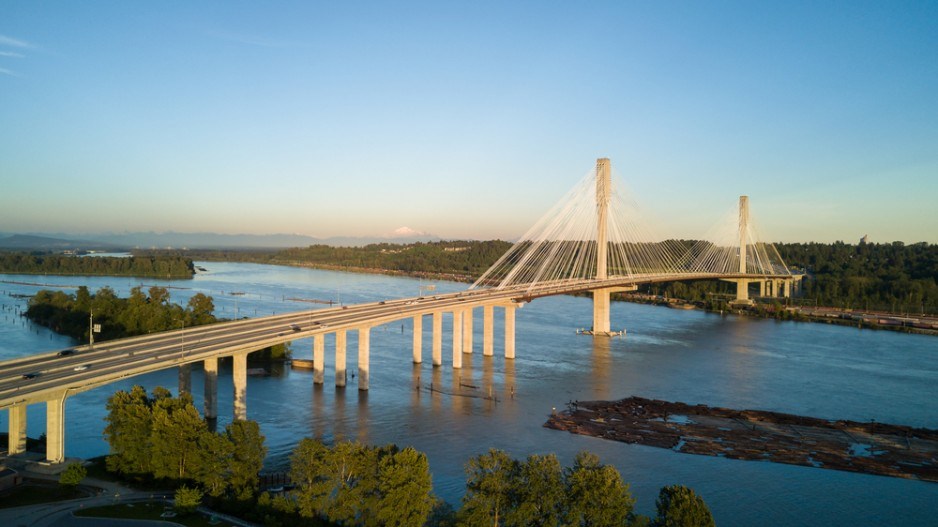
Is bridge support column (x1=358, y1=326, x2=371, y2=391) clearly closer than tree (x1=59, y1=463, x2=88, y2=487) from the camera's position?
No

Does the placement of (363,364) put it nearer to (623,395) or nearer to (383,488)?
(623,395)

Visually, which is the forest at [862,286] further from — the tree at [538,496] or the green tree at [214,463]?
the green tree at [214,463]

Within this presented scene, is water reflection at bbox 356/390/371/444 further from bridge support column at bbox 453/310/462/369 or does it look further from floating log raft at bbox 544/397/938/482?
bridge support column at bbox 453/310/462/369

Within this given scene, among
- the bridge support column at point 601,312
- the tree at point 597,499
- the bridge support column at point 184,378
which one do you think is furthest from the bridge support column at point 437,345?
the tree at point 597,499

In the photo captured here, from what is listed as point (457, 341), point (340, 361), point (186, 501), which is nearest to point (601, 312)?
point (457, 341)

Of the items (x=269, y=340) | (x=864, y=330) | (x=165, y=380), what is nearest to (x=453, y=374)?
(x=269, y=340)

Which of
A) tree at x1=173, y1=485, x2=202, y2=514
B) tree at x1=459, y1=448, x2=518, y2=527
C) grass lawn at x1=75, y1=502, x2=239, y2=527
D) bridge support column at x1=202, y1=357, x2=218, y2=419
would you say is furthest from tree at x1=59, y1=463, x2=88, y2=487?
tree at x1=459, y1=448, x2=518, y2=527

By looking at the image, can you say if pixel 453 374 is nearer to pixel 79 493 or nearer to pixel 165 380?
pixel 165 380
